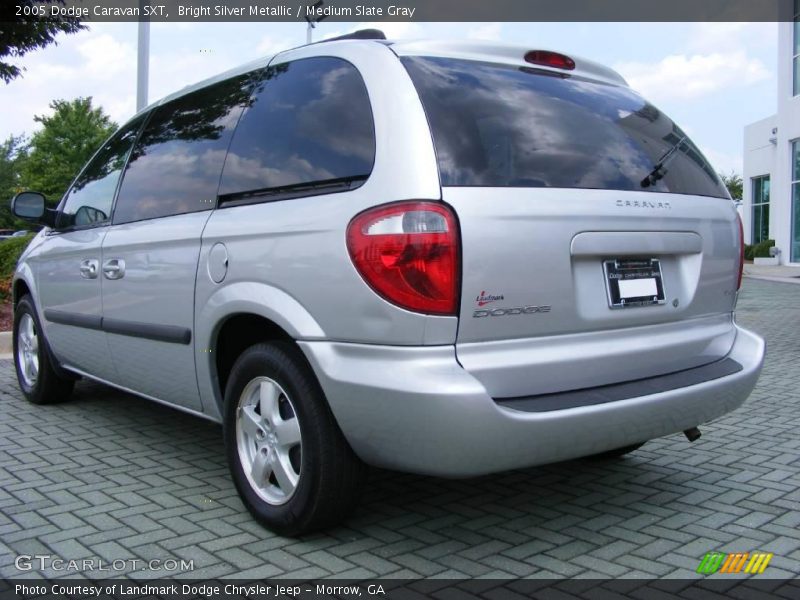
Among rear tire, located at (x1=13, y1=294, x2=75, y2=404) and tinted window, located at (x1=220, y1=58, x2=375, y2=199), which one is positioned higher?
tinted window, located at (x1=220, y1=58, x2=375, y2=199)

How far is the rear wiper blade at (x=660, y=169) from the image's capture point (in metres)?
3.27

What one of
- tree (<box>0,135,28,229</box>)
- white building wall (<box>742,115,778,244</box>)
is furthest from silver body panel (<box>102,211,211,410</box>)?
tree (<box>0,135,28,229</box>)

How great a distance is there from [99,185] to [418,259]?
2.88 metres

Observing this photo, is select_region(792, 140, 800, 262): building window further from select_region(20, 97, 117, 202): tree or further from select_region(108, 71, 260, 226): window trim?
select_region(20, 97, 117, 202): tree

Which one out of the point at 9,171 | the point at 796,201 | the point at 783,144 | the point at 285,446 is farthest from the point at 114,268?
the point at 9,171

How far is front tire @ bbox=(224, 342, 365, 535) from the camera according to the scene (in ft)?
9.68

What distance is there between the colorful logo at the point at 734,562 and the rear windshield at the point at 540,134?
4.66 ft

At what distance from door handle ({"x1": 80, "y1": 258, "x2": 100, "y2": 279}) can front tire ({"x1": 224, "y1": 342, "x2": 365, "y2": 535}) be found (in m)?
1.52

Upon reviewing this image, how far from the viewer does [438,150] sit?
2799mm

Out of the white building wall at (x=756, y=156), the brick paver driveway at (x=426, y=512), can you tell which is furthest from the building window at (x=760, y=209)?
the brick paver driveway at (x=426, y=512)

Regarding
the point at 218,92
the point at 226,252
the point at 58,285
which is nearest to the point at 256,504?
the point at 226,252

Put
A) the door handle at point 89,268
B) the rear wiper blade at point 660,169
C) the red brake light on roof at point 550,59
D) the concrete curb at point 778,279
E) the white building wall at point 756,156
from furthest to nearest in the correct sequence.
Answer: the white building wall at point 756,156 → the concrete curb at point 778,279 → the door handle at point 89,268 → the red brake light on roof at point 550,59 → the rear wiper blade at point 660,169

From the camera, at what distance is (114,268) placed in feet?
13.9

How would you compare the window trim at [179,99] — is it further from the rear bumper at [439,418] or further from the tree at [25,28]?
the tree at [25,28]
